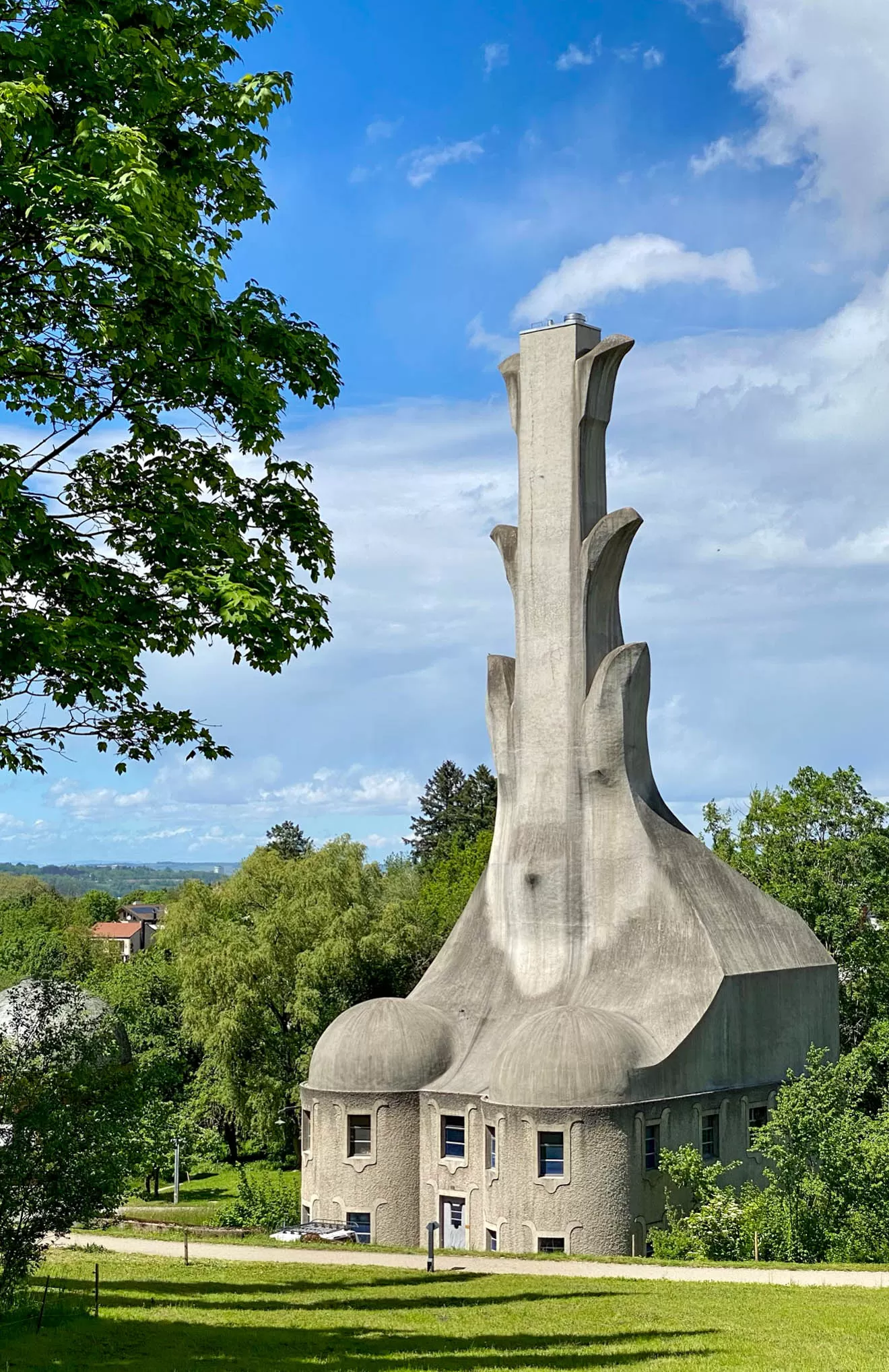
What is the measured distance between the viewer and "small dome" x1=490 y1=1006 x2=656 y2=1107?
35094mm

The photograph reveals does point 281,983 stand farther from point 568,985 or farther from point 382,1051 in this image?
point 568,985

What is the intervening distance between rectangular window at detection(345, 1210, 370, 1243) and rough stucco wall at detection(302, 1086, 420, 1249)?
9 centimetres

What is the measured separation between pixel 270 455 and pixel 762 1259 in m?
24.4

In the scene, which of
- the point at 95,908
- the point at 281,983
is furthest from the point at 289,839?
the point at 281,983

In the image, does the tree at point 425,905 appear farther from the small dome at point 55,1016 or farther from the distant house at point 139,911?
the distant house at point 139,911

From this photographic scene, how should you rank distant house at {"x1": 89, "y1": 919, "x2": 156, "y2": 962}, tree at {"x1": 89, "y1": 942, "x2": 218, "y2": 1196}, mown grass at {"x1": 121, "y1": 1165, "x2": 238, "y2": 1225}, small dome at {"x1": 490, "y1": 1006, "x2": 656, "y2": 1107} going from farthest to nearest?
distant house at {"x1": 89, "y1": 919, "x2": 156, "y2": 962}, tree at {"x1": 89, "y1": 942, "x2": 218, "y2": 1196}, mown grass at {"x1": 121, "y1": 1165, "x2": 238, "y2": 1225}, small dome at {"x1": 490, "y1": 1006, "x2": 656, "y2": 1107}

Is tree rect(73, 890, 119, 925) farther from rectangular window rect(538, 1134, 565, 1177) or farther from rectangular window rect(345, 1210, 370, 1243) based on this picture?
rectangular window rect(538, 1134, 565, 1177)

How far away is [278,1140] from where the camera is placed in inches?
2069

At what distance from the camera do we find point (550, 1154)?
1389 inches

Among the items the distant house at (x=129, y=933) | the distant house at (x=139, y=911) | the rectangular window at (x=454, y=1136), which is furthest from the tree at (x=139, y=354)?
the distant house at (x=139, y=911)

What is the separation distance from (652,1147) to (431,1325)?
1599 centimetres

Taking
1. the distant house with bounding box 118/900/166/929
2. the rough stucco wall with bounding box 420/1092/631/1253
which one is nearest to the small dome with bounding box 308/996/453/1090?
the rough stucco wall with bounding box 420/1092/631/1253

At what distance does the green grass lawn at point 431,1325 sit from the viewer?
1733 centimetres

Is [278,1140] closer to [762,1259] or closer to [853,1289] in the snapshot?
[762,1259]
